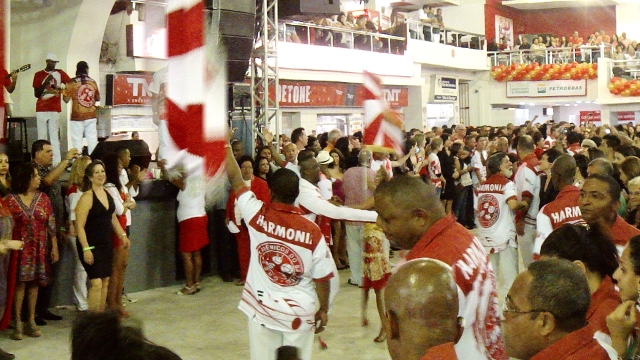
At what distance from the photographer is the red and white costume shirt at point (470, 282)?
2779 mm

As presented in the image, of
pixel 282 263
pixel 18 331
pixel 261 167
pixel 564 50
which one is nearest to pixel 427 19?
pixel 564 50

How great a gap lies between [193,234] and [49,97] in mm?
3207

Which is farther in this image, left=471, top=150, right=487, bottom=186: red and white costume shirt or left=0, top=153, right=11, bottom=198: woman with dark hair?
left=471, top=150, right=487, bottom=186: red and white costume shirt

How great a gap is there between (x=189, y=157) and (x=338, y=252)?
27.1ft

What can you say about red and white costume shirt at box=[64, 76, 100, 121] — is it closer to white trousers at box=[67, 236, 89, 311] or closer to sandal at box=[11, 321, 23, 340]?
white trousers at box=[67, 236, 89, 311]

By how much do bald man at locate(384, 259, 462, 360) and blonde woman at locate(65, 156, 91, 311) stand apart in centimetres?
583

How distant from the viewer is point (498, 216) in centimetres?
759

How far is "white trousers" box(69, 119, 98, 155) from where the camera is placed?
35.2 ft

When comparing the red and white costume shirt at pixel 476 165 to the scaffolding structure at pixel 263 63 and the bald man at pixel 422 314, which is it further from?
the bald man at pixel 422 314

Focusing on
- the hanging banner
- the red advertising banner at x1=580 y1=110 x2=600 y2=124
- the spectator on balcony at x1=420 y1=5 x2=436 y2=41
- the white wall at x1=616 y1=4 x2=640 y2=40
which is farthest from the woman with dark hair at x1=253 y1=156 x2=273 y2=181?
the white wall at x1=616 y1=4 x2=640 y2=40

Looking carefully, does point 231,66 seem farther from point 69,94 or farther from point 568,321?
point 568,321

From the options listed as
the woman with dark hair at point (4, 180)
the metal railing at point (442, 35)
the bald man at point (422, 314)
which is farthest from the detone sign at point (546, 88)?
the bald man at point (422, 314)

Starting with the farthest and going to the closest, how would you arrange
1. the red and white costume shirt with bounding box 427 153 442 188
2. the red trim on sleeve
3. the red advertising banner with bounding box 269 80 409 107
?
the red advertising banner with bounding box 269 80 409 107, the red and white costume shirt with bounding box 427 153 442 188, the red trim on sleeve

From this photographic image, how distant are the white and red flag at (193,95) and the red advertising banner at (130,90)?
40.2ft
